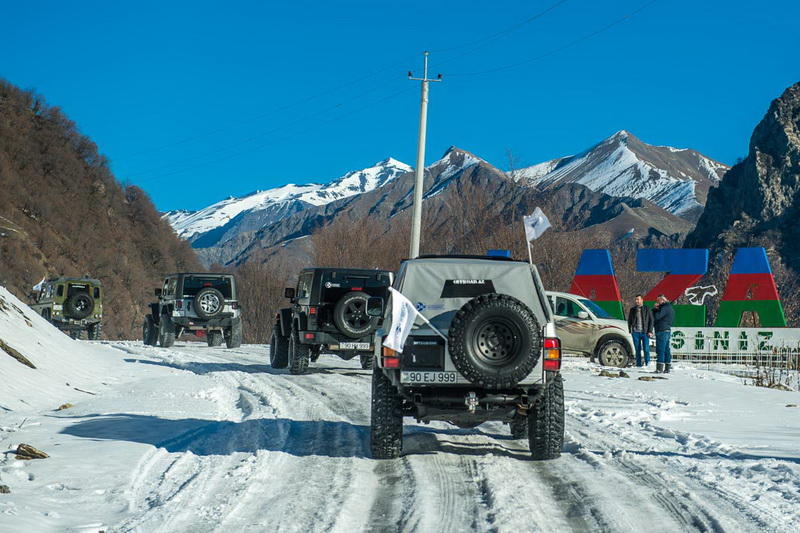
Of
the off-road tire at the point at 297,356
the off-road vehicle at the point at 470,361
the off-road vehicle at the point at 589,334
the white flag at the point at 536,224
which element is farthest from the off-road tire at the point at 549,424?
the white flag at the point at 536,224

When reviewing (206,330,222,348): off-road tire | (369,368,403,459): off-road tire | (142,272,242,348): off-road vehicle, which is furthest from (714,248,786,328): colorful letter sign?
(369,368,403,459): off-road tire

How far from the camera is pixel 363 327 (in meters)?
17.2

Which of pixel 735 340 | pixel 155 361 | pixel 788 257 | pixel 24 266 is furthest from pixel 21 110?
pixel 788 257

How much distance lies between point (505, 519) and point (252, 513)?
5.82 feet

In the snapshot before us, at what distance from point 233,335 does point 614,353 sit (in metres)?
11.8

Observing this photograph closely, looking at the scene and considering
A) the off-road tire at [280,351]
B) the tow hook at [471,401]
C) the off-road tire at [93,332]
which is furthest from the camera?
the off-road tire at [93,332]

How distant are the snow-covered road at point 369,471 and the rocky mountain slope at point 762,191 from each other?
130418 mm

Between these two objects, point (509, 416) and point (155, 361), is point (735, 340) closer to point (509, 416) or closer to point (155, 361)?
point (155, 361)

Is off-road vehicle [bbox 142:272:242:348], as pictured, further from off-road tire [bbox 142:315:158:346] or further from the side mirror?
the side mirror

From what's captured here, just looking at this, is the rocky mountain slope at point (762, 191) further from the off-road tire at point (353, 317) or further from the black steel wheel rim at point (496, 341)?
the black steel wheel rim at point (496, 341)

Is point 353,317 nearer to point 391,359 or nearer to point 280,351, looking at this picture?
point 280,351

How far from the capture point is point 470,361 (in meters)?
7.92

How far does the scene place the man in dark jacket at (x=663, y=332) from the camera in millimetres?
20328

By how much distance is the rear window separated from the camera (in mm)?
26531
